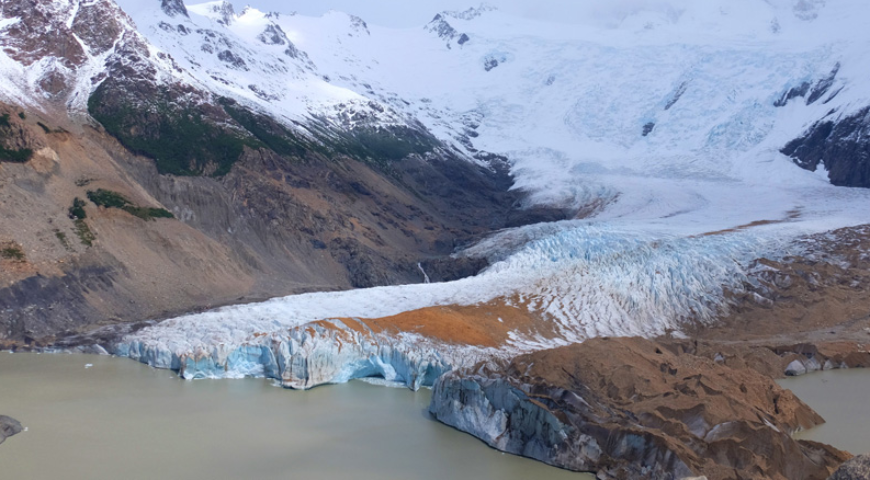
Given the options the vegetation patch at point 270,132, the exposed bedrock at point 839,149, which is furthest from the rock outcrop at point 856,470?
the exposed bedrock at point 839,149

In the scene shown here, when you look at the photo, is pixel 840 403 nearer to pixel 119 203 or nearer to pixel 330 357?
pixel 330 357

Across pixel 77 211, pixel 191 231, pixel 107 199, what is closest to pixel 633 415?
pixel 77 211

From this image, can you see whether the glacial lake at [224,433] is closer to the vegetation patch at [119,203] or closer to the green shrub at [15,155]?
the vegetation patch at [119,203]

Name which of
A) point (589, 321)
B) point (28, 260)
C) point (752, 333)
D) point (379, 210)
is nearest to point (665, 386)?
point (589, 321)

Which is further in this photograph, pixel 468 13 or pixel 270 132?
pixel 468 13

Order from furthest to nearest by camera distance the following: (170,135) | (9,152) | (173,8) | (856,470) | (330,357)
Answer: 1. (173,8)
2. (170,135)
3. (9,152)
4. (330,357)
5. (856,470)

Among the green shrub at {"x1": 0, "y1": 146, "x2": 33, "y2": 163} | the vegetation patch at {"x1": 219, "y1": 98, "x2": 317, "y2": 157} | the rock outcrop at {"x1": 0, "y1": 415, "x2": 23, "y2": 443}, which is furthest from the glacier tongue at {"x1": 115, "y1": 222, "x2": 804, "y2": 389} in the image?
the vegetation patch at {"x1": 219, "y1": 98, "x2": 317, "y2": 157}

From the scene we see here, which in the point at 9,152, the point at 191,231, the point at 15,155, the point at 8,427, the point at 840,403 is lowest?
the point at 840,403
